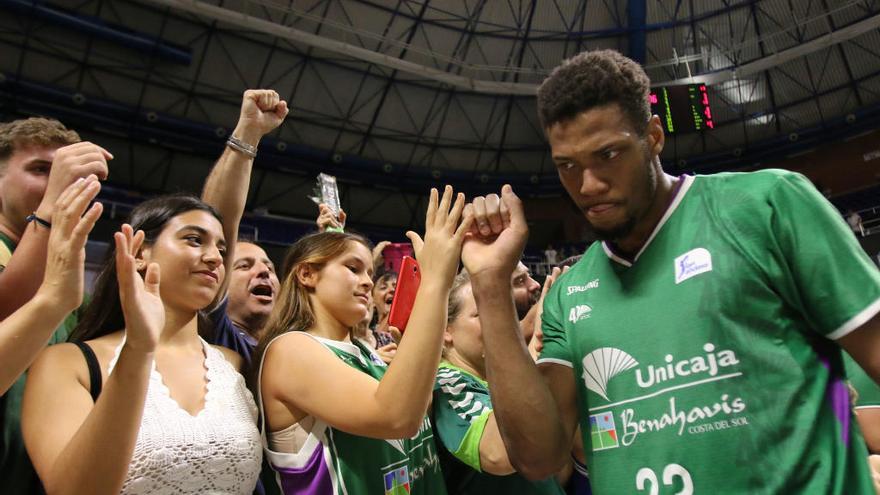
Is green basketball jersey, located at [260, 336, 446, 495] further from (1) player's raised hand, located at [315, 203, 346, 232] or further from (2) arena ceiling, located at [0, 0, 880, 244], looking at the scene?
(2) arena ceiling, located at [0, 0, 880, 244]

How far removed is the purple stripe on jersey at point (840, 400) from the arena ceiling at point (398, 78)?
1156 cm

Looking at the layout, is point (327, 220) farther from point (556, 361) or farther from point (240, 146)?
point (556, 361)

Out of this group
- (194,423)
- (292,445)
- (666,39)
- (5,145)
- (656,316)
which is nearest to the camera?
(656,316)

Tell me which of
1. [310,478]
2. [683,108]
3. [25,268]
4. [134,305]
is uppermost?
[683,108]

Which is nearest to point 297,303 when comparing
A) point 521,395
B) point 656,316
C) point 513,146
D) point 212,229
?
point 212,229

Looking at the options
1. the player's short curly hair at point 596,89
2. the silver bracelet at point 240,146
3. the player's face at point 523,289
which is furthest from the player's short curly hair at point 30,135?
the player's face at point 523,289

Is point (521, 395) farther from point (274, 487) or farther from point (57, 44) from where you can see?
point (57, 44)

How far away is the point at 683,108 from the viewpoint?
12.9 meters

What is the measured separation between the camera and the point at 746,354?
1.30 meters

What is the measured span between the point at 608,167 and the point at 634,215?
0.13m

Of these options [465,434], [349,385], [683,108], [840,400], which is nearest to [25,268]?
[349,385]

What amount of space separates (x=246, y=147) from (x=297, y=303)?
2.50 ft

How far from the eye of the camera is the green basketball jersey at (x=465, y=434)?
82.3 inches

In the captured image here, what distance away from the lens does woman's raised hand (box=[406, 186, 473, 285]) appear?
5.61 ft
